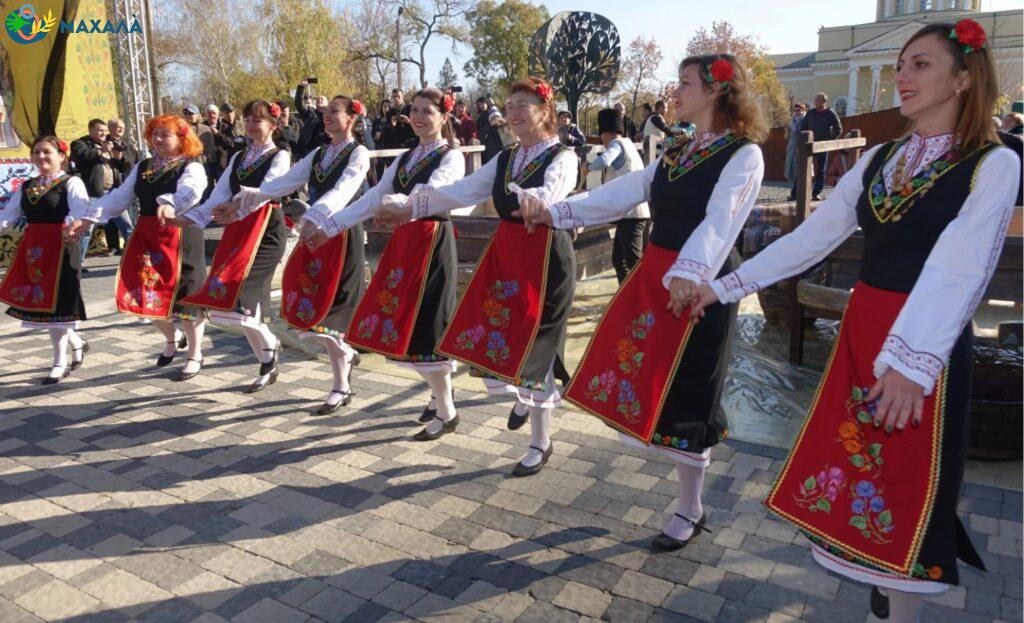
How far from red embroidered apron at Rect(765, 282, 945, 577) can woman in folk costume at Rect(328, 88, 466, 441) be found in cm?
240

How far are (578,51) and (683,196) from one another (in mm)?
8690

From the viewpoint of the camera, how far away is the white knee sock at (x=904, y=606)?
246 cm

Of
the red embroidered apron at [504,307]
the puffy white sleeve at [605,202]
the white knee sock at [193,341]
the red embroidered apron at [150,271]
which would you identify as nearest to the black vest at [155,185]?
the red embroidered apron at [150,271]

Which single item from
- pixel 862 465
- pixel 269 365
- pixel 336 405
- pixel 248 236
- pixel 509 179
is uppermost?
pixel 509 179

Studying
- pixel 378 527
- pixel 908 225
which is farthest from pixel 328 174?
pixel 908 225

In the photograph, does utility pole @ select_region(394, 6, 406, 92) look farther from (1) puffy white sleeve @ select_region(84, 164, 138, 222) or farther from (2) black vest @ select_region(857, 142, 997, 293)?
(2) black vest @ select_region(857, 142, 997, 293)

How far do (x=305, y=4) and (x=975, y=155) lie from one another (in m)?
42.1

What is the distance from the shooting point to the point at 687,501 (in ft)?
11.1

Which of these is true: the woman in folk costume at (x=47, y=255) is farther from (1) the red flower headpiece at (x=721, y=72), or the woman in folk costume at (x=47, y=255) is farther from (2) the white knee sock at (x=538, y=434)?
(1) the red flower headpiece at (x=721, y=72)

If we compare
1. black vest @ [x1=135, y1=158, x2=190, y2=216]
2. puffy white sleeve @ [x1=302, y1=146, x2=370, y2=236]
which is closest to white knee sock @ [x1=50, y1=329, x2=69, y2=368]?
black vest @ [x1=135, y1=158, x2=190, y2=216]

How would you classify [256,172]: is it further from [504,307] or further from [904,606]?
[904,606]

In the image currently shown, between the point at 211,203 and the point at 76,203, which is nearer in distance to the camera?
the point at 211,203

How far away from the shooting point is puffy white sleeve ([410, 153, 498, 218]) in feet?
13.4

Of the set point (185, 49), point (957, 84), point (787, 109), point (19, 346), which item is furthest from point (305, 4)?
point (957, 84)
